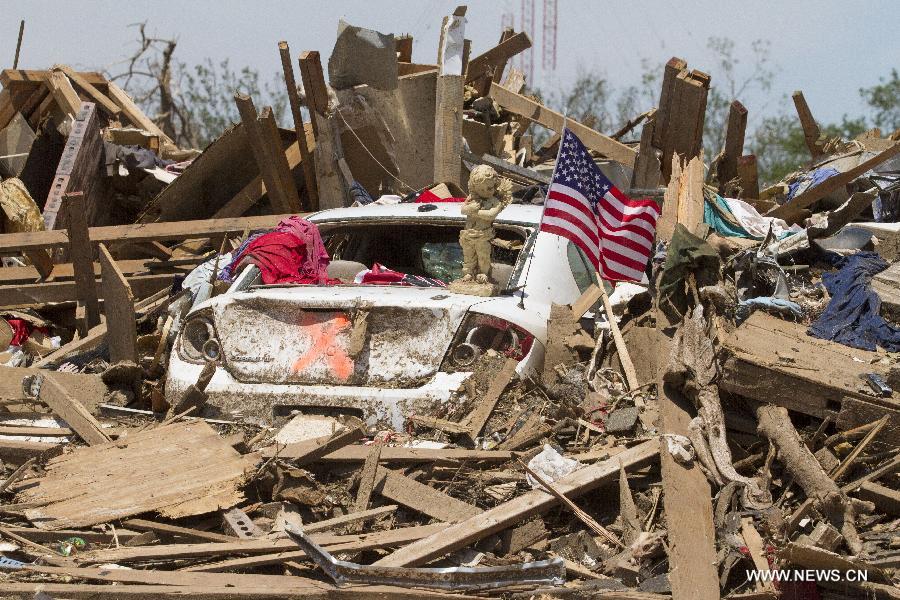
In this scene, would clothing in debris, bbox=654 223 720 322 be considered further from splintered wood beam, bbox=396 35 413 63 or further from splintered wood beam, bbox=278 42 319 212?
splintered wood beam, bbox=396 35 413 63

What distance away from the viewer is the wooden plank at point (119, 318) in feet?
23.3

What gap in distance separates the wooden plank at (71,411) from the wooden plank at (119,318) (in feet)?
2.83

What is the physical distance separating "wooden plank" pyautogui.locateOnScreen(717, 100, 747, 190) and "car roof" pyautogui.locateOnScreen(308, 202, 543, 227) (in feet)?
15.2

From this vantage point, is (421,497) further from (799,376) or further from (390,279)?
(390,279)

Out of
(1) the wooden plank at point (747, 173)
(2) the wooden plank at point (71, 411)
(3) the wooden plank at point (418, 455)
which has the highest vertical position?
(1) the wooden plank at point (747, 173)

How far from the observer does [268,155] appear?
11.4 m

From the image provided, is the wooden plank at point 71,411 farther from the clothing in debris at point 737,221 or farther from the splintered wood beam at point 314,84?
the splintered wood beam at point 314,84

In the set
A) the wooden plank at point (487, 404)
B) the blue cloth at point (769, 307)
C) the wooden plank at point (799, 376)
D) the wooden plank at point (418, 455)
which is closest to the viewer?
the wooden plank at point (799, 376)

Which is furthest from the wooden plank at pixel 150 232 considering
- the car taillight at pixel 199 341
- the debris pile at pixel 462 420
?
the car taillight at pixel 199 341

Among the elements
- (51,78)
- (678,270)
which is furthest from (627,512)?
(51,78)

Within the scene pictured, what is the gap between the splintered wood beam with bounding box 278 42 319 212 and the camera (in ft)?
37.8

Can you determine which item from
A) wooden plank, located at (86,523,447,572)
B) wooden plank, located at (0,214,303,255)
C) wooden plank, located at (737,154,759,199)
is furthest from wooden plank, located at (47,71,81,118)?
wooden plank, located at (86,523,447,572)

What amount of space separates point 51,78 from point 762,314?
441 inches

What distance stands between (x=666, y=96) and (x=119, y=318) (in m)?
5.55
